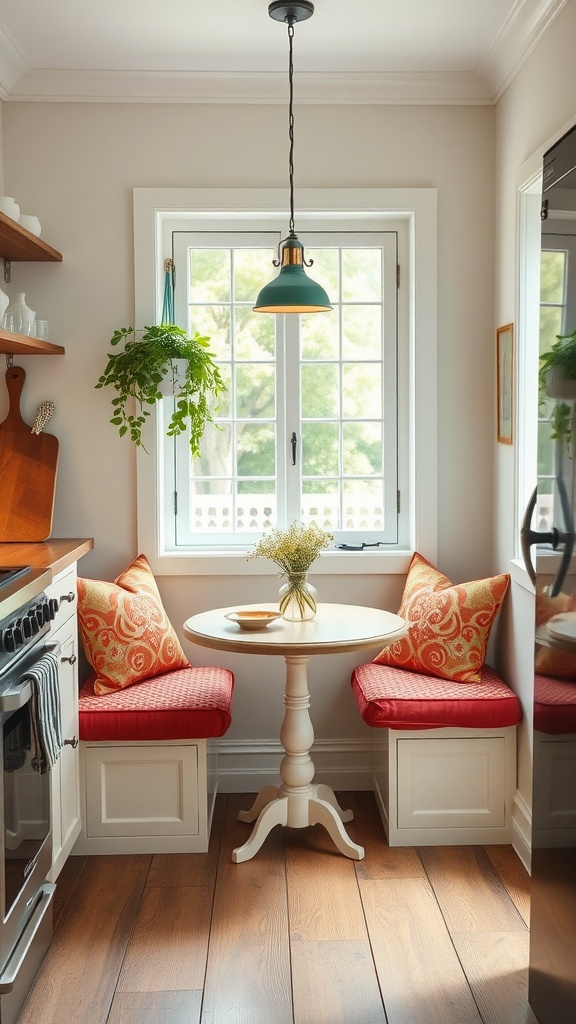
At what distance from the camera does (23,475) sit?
11.8 ft

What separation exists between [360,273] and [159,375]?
3.18 feet

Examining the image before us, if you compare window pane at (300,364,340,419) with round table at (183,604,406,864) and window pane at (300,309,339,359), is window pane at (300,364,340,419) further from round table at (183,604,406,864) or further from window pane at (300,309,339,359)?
round table at (183,604,406,864)

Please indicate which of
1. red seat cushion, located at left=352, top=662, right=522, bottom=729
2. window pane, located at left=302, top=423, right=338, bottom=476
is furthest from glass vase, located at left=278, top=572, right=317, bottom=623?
window pane, located at left=302, top=423, right=338, bottom=476

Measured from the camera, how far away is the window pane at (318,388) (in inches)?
150

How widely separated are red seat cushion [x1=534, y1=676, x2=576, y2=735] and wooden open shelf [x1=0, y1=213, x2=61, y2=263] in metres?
2.12

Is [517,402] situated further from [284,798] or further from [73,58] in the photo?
[73,58]

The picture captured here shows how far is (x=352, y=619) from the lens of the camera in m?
3.28

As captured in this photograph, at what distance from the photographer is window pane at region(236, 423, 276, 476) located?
3834 mm

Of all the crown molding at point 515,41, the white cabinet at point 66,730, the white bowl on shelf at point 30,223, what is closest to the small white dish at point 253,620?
the white cabinet at point 66,730

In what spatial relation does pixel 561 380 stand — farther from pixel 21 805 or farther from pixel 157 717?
pixel 157 717

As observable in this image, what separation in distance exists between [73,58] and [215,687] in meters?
2.35

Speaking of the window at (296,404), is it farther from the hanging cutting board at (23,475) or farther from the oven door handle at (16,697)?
the oven door handle at (16,697)

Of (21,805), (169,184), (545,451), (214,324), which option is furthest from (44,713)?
(169,184)

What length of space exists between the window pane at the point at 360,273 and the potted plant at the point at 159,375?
658mm
